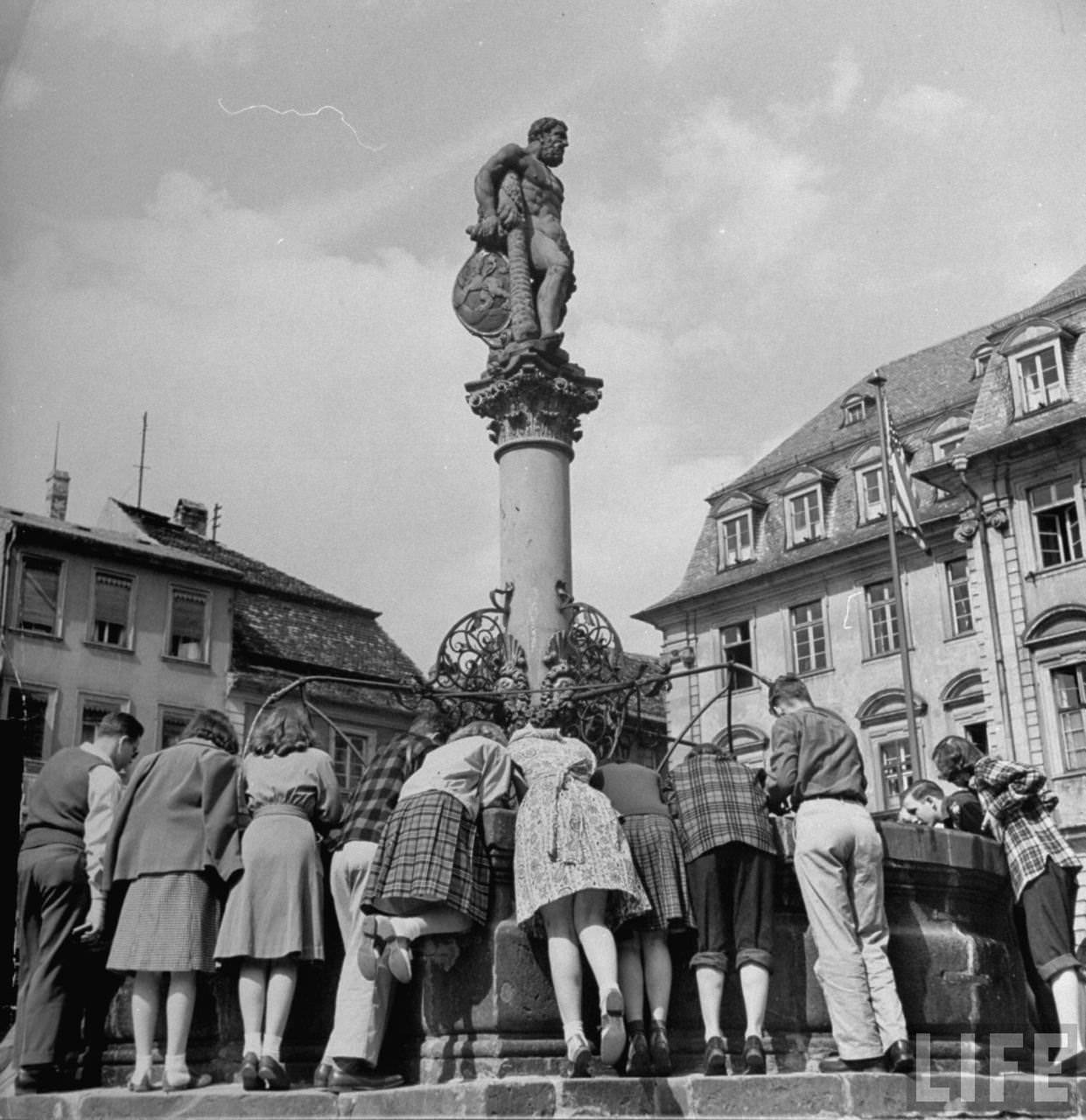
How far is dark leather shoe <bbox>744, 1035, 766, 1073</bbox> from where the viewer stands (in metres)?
6.19

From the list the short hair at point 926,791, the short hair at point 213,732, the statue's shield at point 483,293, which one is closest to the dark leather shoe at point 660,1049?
the short hair at point 213,732

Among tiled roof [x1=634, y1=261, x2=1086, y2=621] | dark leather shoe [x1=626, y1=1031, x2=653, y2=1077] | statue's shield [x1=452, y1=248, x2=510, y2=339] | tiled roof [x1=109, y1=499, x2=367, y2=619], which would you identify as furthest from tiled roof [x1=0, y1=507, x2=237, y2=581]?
dark leather shoe [x1=626, y1=1031, x2=653, y2=1077]

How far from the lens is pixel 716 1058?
6.19 m

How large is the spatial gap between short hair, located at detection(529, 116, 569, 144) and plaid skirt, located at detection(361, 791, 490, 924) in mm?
6021

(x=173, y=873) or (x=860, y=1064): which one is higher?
(x=173, y=873)

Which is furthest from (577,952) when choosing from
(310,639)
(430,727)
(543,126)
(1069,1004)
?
(310,639)

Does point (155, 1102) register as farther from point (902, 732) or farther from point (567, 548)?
point (902, 732)

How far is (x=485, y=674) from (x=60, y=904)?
307 centimetres

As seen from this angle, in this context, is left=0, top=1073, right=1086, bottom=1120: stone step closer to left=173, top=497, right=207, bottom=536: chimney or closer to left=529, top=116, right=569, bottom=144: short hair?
left=529, top=116, right=569, bottom=144: short hair

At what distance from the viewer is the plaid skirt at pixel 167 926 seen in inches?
262

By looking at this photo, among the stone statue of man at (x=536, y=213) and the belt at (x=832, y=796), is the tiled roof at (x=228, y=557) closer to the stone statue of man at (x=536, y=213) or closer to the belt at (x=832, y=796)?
the stone statue of man at (x=536, y=213)

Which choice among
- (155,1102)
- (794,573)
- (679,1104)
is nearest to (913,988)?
(679,1104)

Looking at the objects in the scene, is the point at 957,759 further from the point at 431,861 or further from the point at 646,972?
the point at 431,861

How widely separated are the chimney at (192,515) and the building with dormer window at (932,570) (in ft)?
40.5
